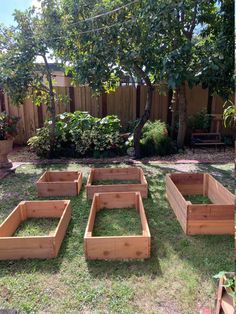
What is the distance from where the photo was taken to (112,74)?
17.6 feet

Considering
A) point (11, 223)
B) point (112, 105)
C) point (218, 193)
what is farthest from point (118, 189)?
point (112, 105)

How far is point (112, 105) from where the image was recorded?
24.1 feet

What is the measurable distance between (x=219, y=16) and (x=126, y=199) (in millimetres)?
4556

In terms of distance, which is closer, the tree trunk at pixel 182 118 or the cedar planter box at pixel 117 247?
the cedar planter box at pixel 117 247

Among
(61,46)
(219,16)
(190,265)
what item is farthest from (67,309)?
(219,16)

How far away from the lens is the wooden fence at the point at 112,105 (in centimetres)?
720

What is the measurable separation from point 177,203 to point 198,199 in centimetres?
64

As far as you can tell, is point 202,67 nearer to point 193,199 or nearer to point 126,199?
point 193,199

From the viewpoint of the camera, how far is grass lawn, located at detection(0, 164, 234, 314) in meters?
1.79

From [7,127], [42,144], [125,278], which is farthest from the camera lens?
[42,144]

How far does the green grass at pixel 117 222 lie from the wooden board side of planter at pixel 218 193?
1.06 m

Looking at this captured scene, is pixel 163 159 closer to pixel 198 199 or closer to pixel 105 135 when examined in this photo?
pixel 105 135

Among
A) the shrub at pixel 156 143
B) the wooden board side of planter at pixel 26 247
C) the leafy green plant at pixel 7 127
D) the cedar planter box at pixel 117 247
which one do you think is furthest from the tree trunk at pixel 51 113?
the cedar planter box at pixel 117 247

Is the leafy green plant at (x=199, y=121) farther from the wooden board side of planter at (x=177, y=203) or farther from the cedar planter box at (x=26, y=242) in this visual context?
the cedar planter box at (x=26, y=242)
